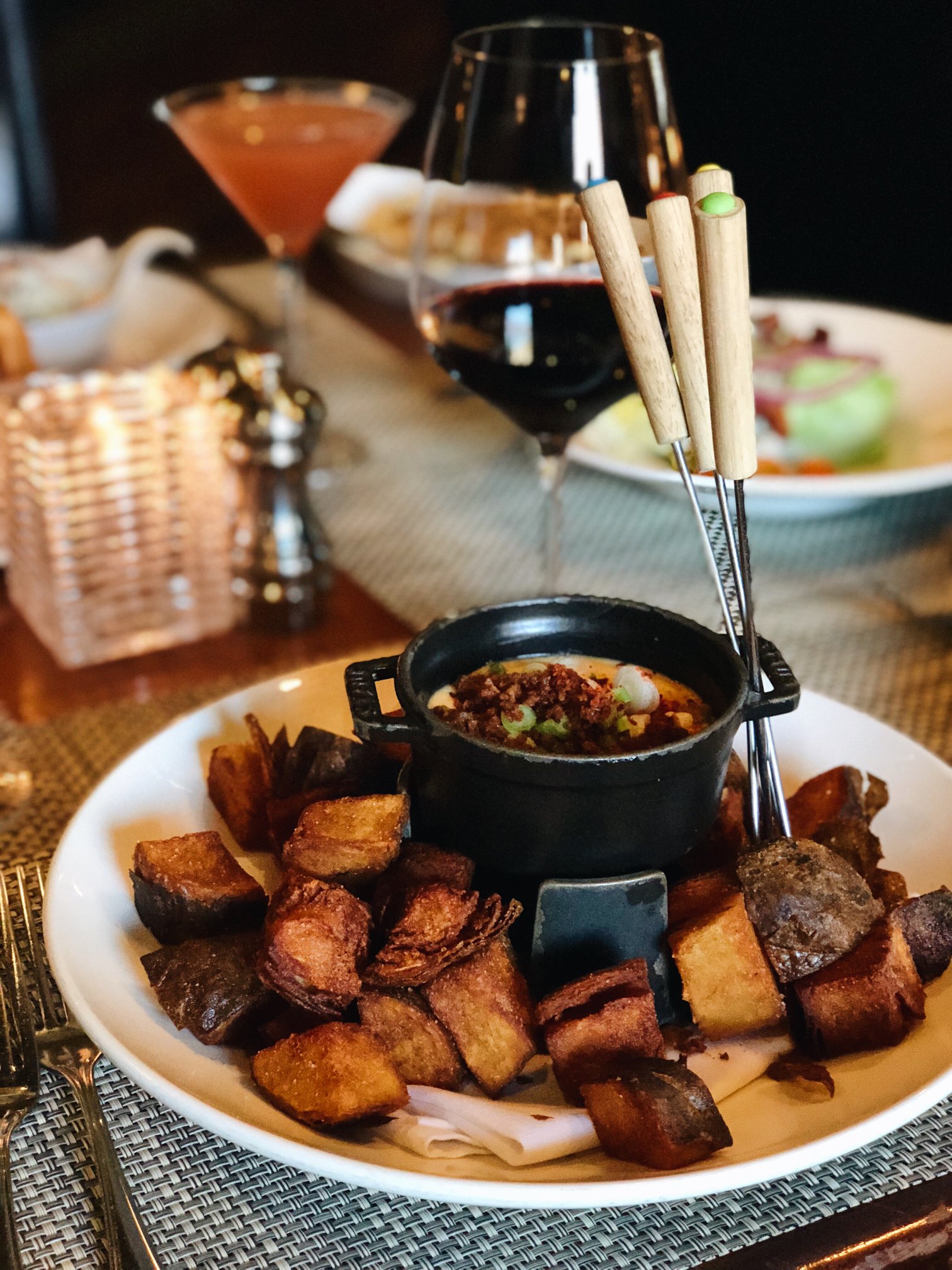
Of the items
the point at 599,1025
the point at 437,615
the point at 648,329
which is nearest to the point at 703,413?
the point at 648,329

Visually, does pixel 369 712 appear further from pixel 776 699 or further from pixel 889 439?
pixel 889 439

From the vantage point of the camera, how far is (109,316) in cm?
209

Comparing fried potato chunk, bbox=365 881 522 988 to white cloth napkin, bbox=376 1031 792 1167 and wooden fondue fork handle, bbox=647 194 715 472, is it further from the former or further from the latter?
Result: wooden fondue fork handle, bbox=647 194 715 472

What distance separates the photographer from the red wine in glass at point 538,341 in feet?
4.25

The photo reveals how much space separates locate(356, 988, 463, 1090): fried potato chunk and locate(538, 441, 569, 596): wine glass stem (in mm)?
639

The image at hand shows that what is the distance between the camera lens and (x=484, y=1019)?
847mm

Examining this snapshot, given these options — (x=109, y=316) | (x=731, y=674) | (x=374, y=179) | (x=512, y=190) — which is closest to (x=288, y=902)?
(x=731, y=674)

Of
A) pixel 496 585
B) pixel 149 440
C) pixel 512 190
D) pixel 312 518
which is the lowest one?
pixel 496 585

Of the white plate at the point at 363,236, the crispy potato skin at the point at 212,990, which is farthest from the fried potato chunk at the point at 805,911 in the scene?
the white plate at the point at 363,236

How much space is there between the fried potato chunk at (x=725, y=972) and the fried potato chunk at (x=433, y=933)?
118 mm

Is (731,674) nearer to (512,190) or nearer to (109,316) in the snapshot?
(512,190)

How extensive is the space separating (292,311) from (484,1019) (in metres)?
1.62

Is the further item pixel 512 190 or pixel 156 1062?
pixel 512 190

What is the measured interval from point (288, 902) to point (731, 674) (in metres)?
0.36
